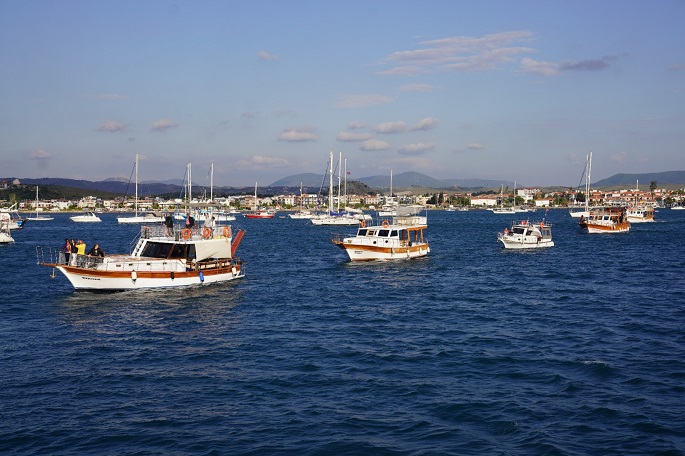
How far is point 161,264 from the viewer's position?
43.8 metres

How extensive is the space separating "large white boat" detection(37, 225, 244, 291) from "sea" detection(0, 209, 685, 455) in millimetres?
1129

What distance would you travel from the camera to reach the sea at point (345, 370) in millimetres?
18328

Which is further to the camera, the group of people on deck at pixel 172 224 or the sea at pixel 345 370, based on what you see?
the group of people on deck at pixel 172 224

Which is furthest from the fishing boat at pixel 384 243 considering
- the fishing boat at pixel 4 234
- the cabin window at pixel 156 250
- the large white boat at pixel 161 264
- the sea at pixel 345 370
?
the fishing boat at pixel 4 234

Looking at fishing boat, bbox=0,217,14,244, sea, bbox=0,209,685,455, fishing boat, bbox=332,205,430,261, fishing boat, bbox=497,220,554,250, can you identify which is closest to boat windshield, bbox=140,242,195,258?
sea, bbox=0,209,685,455

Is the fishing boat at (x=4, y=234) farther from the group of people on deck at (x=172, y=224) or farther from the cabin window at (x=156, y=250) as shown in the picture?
A: the cabin window at (x=156, y=250)

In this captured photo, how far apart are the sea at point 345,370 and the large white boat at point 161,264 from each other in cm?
113

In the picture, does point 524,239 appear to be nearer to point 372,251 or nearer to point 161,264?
point 372,251

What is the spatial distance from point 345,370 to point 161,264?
894 inches

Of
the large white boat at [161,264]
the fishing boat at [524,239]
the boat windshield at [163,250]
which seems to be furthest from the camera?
the fishing boat at [524,239]

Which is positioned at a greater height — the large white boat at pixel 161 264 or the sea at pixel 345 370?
the large white boat at pixel 161 264

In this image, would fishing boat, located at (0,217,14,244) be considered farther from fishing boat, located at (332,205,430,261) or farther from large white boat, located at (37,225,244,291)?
fishing boat, located at (332,205,430,261)

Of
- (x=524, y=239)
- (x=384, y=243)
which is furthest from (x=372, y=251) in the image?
(x=524, y=239)

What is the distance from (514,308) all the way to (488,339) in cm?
938
